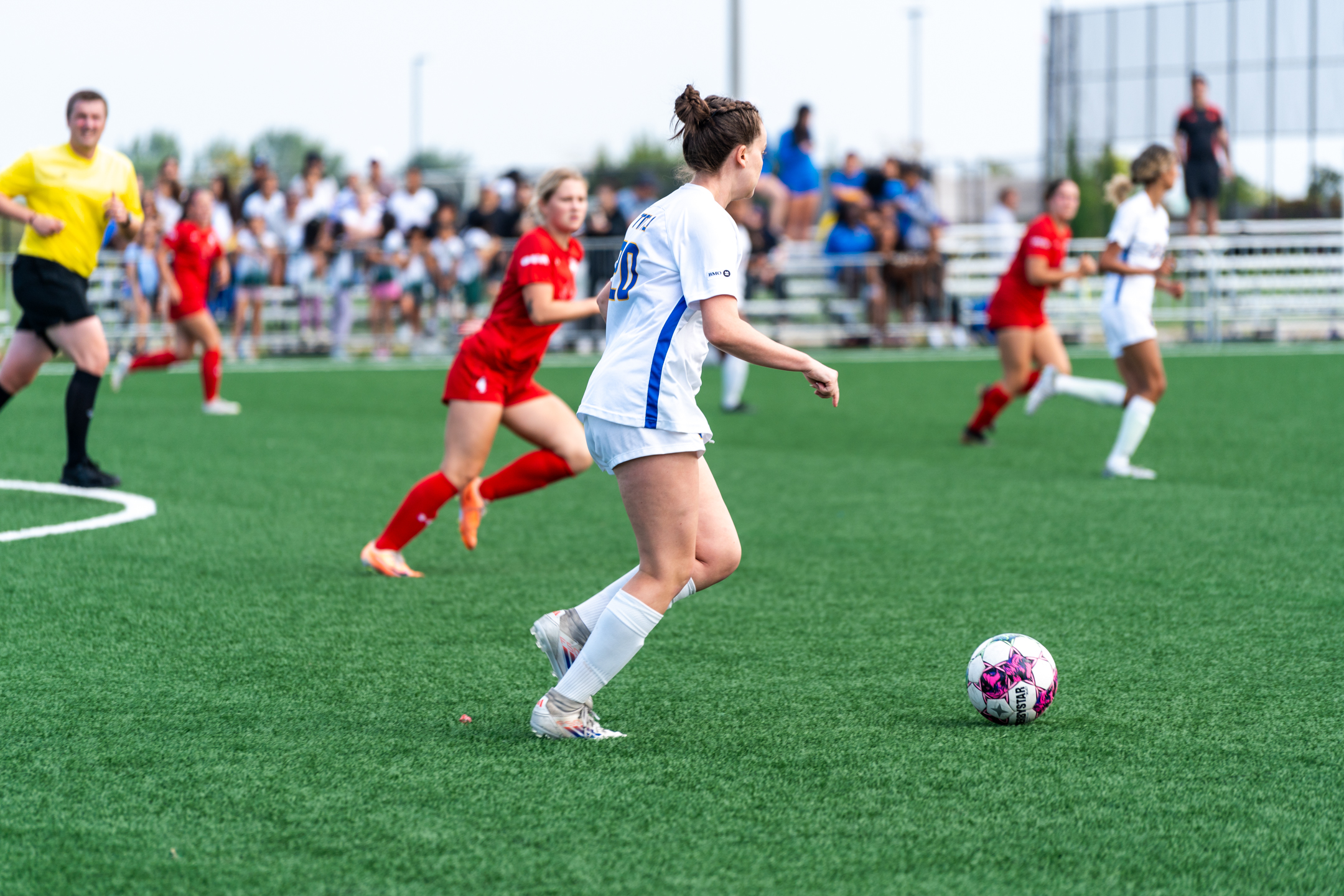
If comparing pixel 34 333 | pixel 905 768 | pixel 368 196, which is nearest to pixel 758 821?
pixel 905 768

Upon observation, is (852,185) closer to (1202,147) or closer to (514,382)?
(1202,147)

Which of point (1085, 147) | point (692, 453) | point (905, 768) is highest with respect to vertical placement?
point (1085, 147)

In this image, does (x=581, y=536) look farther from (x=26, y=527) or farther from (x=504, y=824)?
(x=504, y=824)

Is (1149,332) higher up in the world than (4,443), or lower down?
higher up

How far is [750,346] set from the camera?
3645 millimetres

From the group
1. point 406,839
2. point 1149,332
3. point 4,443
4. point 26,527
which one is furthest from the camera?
point 4,443

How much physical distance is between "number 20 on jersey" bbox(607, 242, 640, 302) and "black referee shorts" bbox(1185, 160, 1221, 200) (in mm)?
19312

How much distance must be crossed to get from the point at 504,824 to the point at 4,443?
904 cm

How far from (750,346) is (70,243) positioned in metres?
6.31

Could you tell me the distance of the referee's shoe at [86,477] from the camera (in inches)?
349

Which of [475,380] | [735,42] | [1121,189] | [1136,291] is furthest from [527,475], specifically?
[735,42]

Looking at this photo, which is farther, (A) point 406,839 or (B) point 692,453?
(B) point 692,453

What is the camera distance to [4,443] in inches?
434

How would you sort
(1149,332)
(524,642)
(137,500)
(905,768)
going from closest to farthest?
1. (905,768)
2. (524,642)
3. (137,500)
4. (1149,332)
